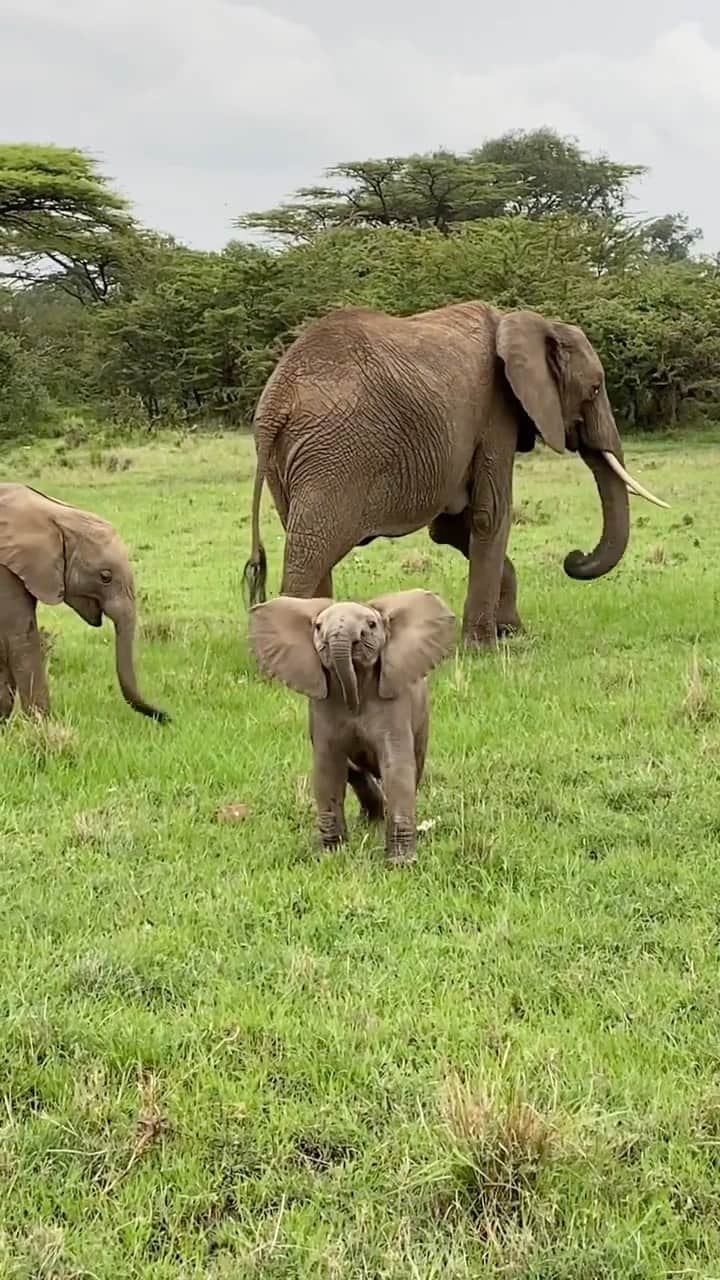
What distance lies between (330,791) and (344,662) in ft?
1.87

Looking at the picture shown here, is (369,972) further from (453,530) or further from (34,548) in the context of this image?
(453,530)

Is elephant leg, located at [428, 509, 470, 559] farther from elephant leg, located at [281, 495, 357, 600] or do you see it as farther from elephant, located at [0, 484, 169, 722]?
elephant, located at [0, 484, 169, 722]

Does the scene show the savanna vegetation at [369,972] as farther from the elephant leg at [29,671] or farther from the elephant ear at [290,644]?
the elephant ear at [290,644]

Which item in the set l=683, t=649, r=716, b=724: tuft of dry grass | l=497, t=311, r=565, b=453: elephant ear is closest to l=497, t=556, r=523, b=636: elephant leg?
l=497, t=311, r=565, b=453: elephant ear

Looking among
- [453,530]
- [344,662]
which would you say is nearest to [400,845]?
[344,662]

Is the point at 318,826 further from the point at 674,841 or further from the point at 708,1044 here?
the point at 708,1044

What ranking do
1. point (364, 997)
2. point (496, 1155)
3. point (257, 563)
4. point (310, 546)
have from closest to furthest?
point (496, 1155) → point (364, 997) → point (310, 546) → point (257, 563)

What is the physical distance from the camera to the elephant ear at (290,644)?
4926 millimetres

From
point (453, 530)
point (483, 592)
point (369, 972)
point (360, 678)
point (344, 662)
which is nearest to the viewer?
point (369, 972)

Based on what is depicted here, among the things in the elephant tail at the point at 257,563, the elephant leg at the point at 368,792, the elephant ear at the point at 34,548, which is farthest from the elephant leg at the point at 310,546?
A: the elephant leg at the point at 368,792

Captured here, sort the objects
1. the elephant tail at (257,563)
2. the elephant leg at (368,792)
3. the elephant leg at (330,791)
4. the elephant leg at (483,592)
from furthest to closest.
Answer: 1. the elephant leg at (483,592)
2. the elephant tail at (257,563)
3. the elephant leg at (368,792)
4. the elephant leg at (330,791)

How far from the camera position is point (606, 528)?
9.60 metres

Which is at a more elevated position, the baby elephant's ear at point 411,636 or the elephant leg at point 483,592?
the baby elephant's ear at point 411,636

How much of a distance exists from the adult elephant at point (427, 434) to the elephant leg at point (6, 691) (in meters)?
1.84
